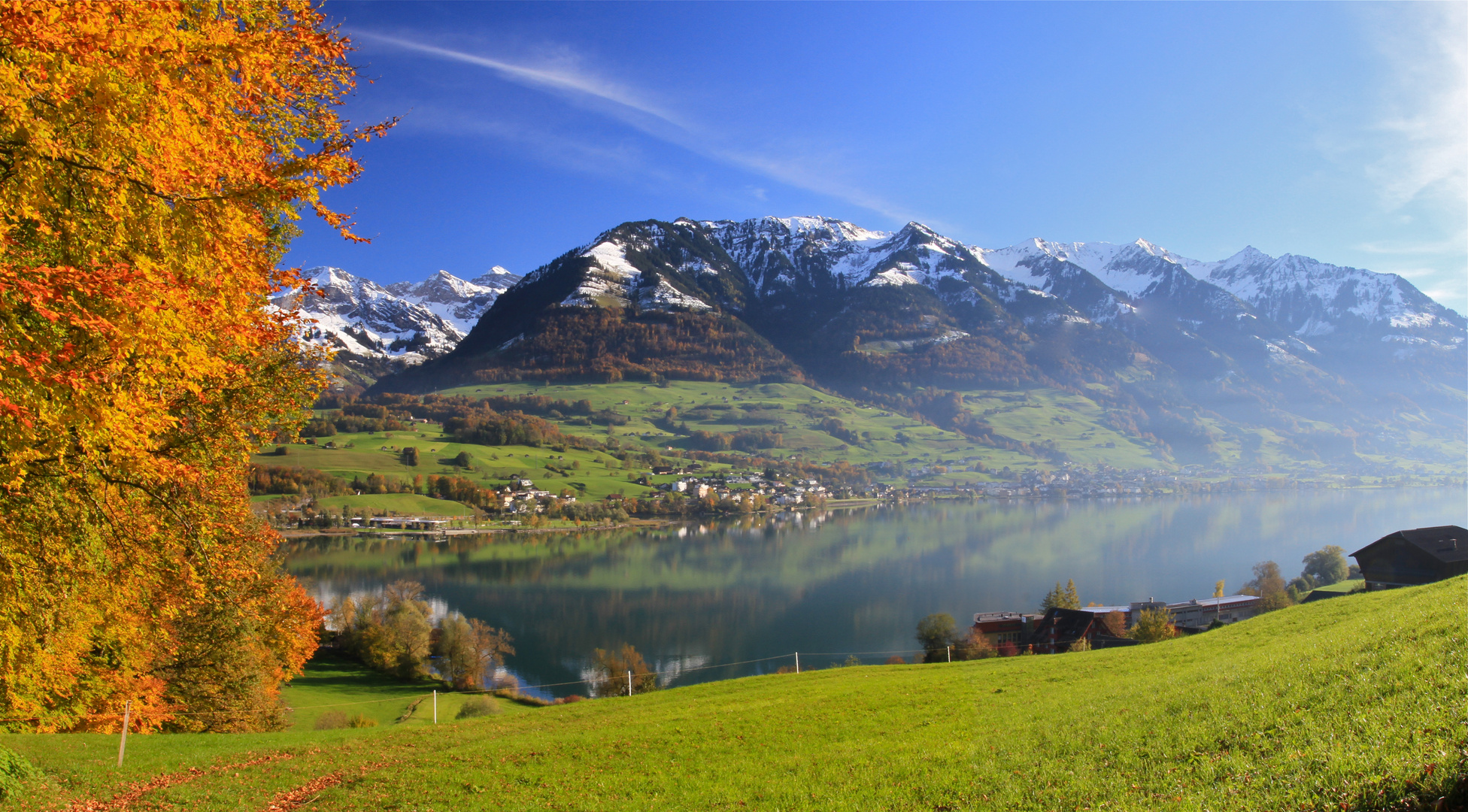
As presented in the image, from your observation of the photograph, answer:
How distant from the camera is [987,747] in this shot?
23.6 ft

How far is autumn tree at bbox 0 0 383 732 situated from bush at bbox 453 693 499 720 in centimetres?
1997

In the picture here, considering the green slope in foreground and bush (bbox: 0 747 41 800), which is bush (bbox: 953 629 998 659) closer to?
the green slope in foreground

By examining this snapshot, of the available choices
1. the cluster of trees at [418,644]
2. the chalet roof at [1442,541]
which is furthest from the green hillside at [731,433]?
the chalet roof at [1442,541]

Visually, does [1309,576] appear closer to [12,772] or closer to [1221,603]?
[1221,603]

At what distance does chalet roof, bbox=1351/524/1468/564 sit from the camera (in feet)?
104

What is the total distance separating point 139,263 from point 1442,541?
48805mm

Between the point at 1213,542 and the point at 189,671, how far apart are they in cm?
9800

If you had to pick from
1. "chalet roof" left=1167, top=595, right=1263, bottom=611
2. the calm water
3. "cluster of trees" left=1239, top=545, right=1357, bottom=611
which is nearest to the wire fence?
the calm water

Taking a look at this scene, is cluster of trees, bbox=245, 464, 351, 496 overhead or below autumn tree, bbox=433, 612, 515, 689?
overhead

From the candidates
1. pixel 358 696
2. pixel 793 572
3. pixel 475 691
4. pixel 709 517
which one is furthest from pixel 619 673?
pixel 709 517

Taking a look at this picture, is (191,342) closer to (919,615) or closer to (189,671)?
(189,671)

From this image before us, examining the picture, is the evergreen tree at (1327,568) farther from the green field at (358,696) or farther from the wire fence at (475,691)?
the green field at (358,696)

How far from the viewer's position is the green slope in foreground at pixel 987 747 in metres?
4.70

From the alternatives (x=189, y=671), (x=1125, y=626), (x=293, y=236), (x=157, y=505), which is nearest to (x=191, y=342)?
(x=293, y=236)
